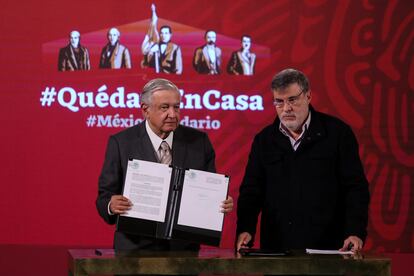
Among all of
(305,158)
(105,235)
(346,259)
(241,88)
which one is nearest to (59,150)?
(105,235)

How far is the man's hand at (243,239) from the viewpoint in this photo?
3598 mm

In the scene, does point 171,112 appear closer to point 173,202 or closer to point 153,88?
point 153,88

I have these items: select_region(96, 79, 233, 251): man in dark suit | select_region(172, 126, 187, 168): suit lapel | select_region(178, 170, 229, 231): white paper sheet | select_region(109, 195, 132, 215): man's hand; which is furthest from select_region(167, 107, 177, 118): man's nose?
select_region(109, 195, 132, 215): man's hand

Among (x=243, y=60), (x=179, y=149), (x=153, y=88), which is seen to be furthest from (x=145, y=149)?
(x=243, y=60)

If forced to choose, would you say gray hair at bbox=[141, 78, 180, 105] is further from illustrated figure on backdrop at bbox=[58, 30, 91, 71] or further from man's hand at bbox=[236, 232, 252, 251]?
illustrated figure on backdrop at bbox=[58, 30, 91, 71]

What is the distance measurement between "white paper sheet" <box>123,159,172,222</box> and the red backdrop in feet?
6.78

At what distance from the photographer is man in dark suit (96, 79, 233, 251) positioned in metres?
3.48

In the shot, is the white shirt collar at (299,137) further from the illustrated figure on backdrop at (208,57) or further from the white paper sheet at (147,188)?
the illustrated figure on backdrop at (208,57)

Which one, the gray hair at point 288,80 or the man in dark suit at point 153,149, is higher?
the gray hair at point 288,80

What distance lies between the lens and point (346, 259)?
3172 millimetres

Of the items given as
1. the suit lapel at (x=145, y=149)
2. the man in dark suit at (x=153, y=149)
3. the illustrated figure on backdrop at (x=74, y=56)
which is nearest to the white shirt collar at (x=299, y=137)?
the man in dark suit at (x=153, y=149)

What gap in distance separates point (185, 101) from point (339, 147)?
1974mm

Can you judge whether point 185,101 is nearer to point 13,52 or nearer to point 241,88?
point 241,88

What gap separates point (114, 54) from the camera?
5418mm
